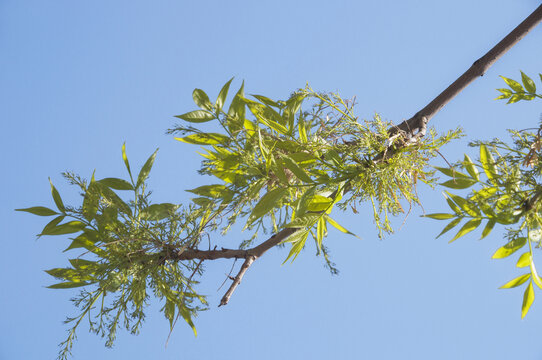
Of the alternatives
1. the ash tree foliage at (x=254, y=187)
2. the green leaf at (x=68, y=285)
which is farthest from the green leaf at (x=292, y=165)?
the green leaf at (x=68, y=285)

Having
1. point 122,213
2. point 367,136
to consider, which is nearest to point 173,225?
point 122,213

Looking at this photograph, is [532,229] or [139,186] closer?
[532,229]

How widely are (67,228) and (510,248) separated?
0.32m

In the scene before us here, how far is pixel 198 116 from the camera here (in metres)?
0.38

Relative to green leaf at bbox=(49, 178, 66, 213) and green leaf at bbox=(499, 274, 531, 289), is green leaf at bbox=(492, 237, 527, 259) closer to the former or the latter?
green leaf at bbox=(499, 274, 531, 289)

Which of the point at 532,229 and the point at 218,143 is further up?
the point at 218,143

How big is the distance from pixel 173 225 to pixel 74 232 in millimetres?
82

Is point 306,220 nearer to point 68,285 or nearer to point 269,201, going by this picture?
point 269,201

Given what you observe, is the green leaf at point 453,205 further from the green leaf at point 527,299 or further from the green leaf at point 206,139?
the green leaf at point 206,139

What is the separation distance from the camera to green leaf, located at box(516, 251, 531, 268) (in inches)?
12.0

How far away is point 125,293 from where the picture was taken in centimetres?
40

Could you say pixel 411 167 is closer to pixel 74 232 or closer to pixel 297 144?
pixel 297 144

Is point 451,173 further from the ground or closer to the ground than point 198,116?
closer to the ground

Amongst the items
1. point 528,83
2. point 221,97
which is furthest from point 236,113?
point 528,83
